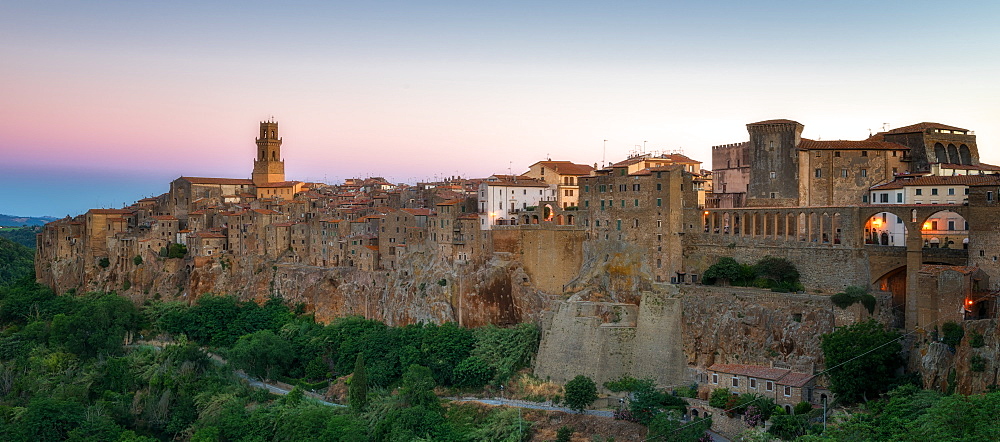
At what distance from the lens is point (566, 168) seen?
59125 mm

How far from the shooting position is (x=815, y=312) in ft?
124

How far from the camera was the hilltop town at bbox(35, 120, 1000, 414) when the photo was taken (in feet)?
121

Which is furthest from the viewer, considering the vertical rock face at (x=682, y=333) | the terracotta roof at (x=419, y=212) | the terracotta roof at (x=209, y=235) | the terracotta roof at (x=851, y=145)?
the terracotta roof at (x=209, y=235)

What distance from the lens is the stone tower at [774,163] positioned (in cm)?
4562

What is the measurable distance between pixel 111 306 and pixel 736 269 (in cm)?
4379

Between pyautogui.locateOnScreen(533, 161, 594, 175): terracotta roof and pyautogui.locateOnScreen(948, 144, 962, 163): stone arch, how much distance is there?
22.0m

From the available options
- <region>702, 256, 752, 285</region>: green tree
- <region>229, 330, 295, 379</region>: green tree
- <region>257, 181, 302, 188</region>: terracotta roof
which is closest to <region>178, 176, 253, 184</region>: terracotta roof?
<region>257, 181, 302, 188</region>: terracotta roof

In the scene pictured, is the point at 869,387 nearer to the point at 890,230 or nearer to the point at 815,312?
the point at 815,312

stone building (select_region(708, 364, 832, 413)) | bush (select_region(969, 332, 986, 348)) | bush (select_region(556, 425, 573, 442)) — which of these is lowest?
bush (select_region(556, 425, 573, 442))

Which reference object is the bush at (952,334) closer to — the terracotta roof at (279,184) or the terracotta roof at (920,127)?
the terracotta roof at (920,127)

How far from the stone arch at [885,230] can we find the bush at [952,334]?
7.32m

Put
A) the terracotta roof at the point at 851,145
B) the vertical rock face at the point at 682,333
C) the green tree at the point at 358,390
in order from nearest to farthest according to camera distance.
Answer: the vertical rock face at the point at 682,333 < the terracotta roof at the point at 851,145 < the green tree at the point at 358,390

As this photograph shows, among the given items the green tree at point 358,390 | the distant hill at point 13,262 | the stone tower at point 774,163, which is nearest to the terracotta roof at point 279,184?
the distant hill at point 13,262

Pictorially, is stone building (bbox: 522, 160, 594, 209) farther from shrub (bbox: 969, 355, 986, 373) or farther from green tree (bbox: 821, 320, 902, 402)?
shrub (bbox: 969, 355, 986, 373)
